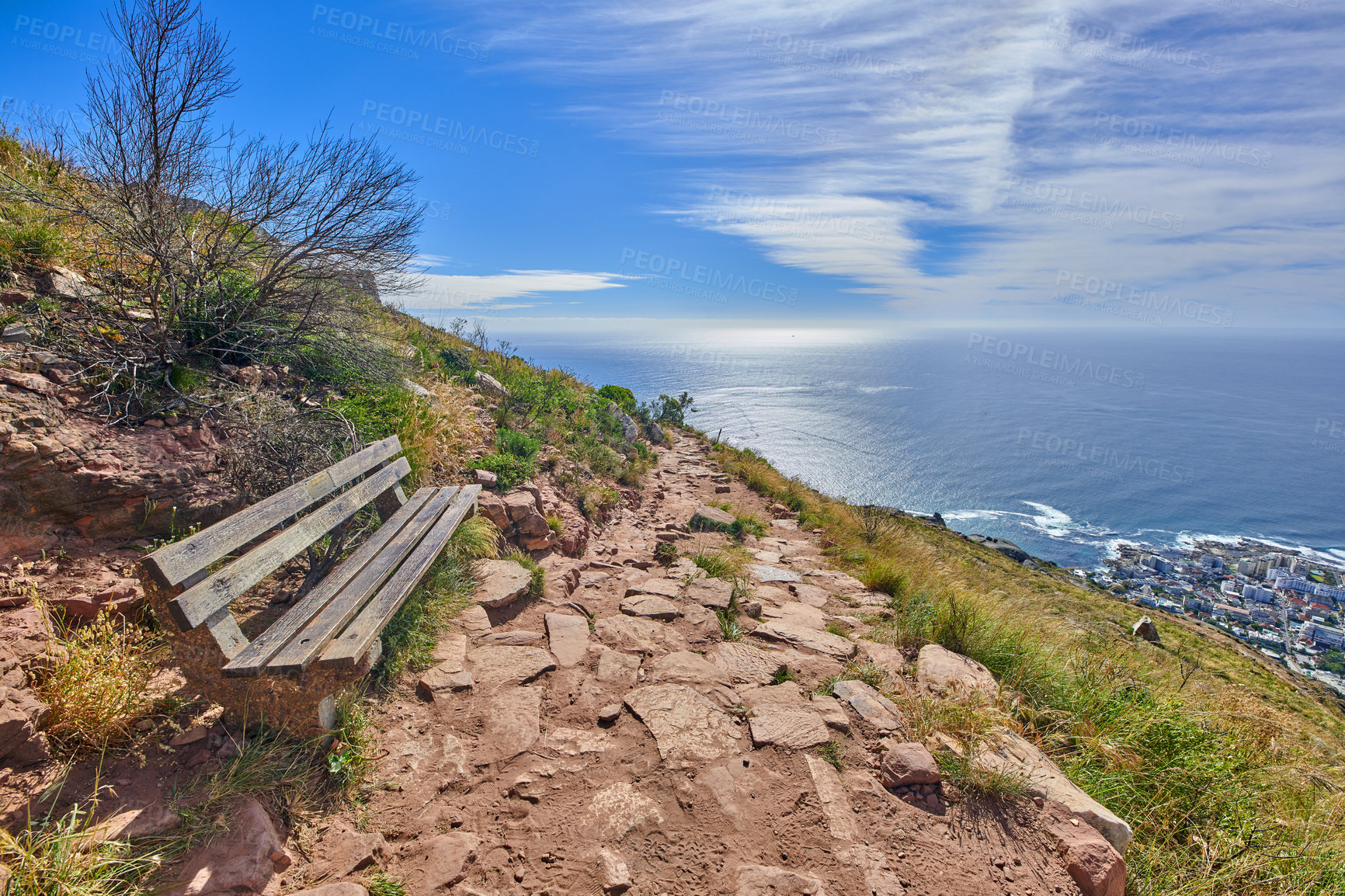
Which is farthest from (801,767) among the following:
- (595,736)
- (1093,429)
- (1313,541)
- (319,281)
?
(1093,429)

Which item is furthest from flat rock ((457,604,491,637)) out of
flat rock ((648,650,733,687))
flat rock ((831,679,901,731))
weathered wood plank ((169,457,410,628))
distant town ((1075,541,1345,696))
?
distant town ((1075,541,1345,696))

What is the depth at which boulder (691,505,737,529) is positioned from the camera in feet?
26.4

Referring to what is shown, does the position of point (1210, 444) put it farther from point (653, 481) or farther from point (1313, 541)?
point (653, 481)

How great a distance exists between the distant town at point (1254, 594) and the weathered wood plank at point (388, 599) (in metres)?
24.4

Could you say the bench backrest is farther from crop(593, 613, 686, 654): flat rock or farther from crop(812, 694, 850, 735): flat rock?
crop(812, 694, 850, 735): flat rock

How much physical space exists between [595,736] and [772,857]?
1.16 metres

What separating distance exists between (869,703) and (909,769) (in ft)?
1.97

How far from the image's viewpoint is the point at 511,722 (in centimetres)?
310

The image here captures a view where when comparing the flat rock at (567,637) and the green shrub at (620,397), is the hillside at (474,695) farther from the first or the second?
the green shrub at (620,397)

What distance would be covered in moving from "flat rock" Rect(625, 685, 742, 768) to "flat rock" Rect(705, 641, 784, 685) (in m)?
0.48

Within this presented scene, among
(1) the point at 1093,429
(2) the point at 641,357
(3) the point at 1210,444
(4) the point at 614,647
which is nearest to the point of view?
(4) the point at 614,647

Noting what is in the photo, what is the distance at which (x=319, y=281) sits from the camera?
20.3 ft

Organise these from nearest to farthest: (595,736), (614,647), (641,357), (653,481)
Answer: (595,736) → (614,647) → (653,481) → (641,357)

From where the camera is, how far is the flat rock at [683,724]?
2.86 metres
